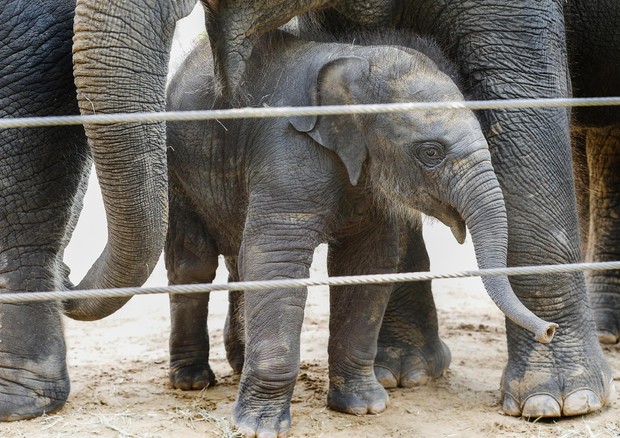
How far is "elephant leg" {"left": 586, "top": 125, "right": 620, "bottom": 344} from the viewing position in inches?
234

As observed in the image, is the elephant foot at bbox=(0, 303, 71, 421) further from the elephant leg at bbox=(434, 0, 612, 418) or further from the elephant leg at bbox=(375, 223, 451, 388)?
the elephant leg at bbox=(434, 0, 612, 418)

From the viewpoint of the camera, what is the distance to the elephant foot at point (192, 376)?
479cm

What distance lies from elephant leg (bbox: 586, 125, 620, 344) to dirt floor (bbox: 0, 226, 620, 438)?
34 cm

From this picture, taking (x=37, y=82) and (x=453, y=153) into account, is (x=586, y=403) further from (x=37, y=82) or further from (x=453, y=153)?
(x=37, y=82)

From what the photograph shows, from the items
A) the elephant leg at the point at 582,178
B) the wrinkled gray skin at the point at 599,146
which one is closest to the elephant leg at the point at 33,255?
the wrinkled gray skin at the point at 599,146

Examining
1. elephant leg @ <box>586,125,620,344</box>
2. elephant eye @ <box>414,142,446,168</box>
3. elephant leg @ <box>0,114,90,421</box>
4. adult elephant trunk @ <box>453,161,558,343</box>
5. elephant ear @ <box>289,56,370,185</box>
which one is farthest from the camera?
elephant leg @ <box>586,125,620,344</box>

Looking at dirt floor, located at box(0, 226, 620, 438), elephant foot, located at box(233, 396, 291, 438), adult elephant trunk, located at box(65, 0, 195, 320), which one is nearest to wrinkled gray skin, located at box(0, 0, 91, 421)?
dirt floor, located at box(0, 226, 620, 438)

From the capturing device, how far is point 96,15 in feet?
11.4

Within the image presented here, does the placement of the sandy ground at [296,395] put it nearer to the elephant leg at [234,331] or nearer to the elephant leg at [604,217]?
the elephant leg at [234,331]

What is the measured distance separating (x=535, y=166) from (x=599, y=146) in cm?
192

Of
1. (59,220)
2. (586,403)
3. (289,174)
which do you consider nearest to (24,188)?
(59,220)

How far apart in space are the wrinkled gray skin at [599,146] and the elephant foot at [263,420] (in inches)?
81.6

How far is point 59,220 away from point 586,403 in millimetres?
2005

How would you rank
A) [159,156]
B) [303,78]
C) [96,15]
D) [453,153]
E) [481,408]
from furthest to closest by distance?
1. [481,408]
2. [303,78]
3. [453,153]
4. [159,156]
5. [96,15]
